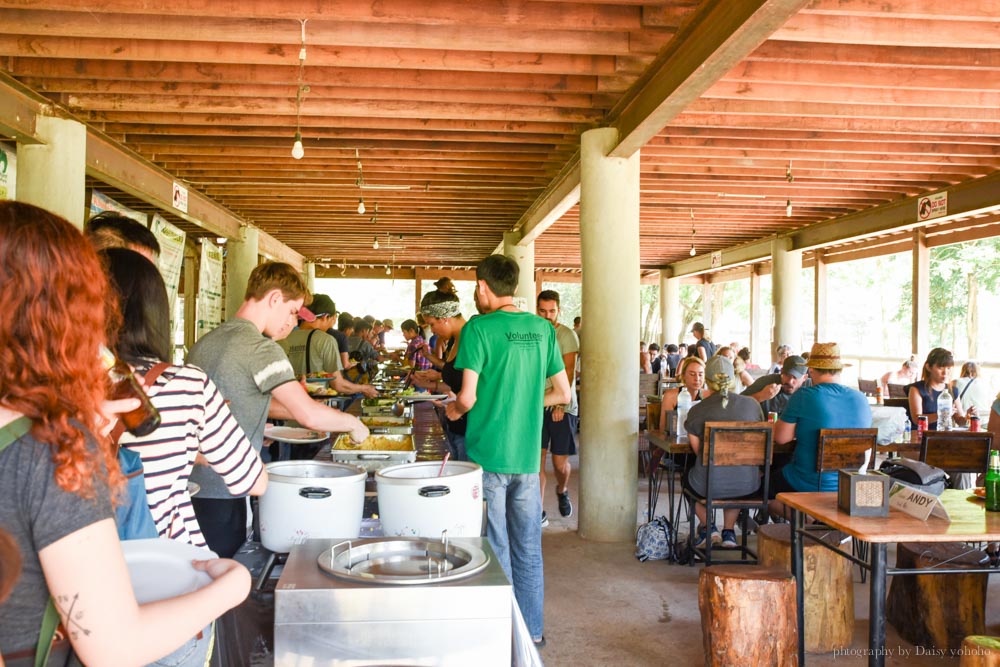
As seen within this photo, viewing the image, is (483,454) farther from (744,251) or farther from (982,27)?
(744,251)

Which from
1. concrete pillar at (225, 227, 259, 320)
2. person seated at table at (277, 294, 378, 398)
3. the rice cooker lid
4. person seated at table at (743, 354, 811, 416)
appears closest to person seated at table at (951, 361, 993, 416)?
person seated at table at (743, 354, 811, 416)

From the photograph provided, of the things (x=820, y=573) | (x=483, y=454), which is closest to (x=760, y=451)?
(x=820, y=573)

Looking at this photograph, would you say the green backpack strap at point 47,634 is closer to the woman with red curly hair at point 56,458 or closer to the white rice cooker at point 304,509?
the woman with red curly hair at point 56,458

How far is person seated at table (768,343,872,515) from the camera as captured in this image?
481 cm

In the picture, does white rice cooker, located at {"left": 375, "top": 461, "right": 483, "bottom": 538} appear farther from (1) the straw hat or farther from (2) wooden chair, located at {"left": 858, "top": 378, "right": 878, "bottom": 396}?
(2) wooden chair, located at {"left": 858, "top": 378, "right": 878, "bottom": 396}

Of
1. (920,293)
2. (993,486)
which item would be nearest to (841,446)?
(993,486)

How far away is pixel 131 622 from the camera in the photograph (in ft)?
3.57

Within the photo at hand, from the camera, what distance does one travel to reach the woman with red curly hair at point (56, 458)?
1014mm

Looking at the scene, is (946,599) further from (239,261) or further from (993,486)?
(239,261)

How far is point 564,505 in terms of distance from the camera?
22.0 ft

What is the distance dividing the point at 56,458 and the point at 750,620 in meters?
3.06

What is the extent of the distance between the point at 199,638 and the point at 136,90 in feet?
17.3

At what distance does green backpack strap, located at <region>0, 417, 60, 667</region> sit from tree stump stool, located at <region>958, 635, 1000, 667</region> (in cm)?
280

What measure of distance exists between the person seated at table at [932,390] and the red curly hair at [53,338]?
6.93 meters
